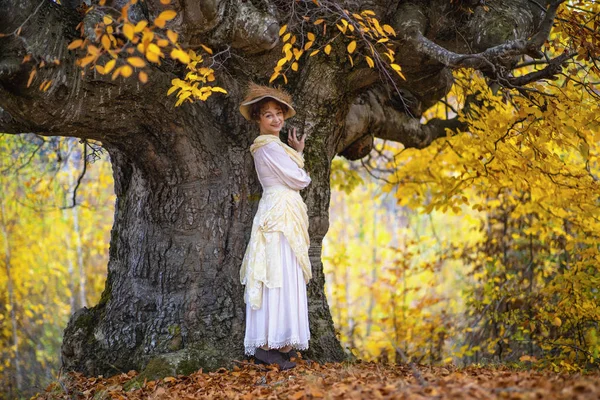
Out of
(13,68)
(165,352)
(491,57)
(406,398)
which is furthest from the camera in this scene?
(165,352)

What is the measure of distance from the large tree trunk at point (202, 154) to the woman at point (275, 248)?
32 centimetres

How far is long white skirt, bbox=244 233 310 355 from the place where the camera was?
5109mm

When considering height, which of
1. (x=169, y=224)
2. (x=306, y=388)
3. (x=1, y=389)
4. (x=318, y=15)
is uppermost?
(x=318, y=15)

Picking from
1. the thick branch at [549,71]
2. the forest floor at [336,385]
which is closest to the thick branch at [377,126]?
the thick branch at [549,71]

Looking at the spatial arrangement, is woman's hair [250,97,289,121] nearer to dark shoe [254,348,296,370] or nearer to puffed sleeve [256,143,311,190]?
puffed sleeve [256,143,311,190]

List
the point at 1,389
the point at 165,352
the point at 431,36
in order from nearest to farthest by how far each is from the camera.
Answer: the point at 165,352 → the point at 431,36 → the point at 1,389

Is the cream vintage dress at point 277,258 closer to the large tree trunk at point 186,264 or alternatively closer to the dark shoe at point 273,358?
the dark shoe at point 273,358

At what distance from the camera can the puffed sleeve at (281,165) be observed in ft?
17.4

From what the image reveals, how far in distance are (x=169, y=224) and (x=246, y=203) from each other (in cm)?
73

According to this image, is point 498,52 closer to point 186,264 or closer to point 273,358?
point 273,358

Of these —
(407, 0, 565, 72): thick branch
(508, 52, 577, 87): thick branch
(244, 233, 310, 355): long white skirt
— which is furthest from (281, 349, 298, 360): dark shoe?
(508, 52, 577, 87): thick branch

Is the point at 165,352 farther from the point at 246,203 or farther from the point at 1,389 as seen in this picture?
the point at 1,389

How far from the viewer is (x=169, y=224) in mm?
5734

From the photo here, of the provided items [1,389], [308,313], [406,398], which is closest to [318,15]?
[308,313]
